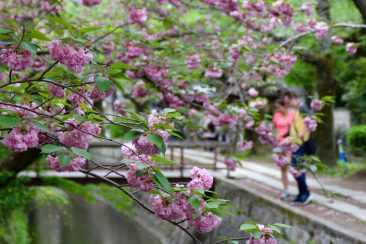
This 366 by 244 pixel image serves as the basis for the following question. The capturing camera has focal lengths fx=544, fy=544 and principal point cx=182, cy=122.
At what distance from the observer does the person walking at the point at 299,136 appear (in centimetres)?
857

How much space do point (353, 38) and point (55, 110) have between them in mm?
11587

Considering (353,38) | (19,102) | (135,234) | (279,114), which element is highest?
(353,38)

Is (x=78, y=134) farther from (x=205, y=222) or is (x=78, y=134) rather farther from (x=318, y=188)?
(x=318, y=188)

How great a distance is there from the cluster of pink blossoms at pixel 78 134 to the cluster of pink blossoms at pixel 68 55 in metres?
0.35

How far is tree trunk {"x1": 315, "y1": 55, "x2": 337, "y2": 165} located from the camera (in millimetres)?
15911

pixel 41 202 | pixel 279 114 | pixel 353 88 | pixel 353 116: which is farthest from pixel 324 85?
pixel 353 116

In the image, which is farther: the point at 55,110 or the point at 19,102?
the point at 55,110

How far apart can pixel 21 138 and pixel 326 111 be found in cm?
1420

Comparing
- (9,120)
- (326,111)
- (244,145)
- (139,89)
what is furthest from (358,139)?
(9,120)

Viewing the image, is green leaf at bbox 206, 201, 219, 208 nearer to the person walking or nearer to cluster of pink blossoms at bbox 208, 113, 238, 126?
cluster of pink blossoms at bbox 208, 113, 238, 126

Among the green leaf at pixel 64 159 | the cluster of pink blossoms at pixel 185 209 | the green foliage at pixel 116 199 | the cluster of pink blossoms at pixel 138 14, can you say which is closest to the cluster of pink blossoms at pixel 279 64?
the cluster of pink blossoms at pixel 138 14

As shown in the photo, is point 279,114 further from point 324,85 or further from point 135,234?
point 135,234

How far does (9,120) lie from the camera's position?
119 inches

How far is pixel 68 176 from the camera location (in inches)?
575
